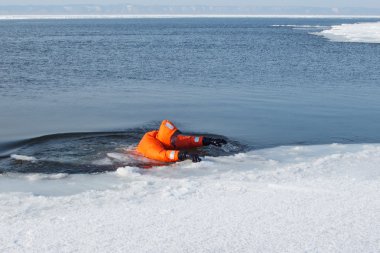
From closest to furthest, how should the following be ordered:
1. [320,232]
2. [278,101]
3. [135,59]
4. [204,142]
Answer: [320,232], [204,142], [278,101], [135,59]

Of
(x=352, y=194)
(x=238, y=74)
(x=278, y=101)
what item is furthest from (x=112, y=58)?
(x=352, y=194)

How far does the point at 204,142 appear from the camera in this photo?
8.41 metres

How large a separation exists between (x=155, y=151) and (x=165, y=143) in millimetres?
501

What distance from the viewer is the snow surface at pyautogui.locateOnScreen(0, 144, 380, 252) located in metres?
4.60

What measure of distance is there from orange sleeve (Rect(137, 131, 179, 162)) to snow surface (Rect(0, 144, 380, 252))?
0.72 ft

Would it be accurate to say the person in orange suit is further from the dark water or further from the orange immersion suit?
the dark water

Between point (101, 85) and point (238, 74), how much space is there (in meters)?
5.66

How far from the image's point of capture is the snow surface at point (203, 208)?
4.60 meters

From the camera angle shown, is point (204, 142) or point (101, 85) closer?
point (204, 142)

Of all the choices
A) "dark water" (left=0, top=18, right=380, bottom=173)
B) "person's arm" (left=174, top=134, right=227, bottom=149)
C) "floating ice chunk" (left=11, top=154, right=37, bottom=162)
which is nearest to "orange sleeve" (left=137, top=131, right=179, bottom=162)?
"person's arm" (left=174, top=134, right=227, bottom=149)

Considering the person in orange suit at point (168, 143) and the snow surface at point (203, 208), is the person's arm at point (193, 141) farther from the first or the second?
the snow surface at point (203, 208)

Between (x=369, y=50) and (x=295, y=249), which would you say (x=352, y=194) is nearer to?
(x=295, y=249)

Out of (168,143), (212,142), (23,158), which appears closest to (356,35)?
(212,142)

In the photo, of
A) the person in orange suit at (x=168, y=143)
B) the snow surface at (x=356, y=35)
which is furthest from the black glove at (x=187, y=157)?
the snow surface at (x=356, y=35)
